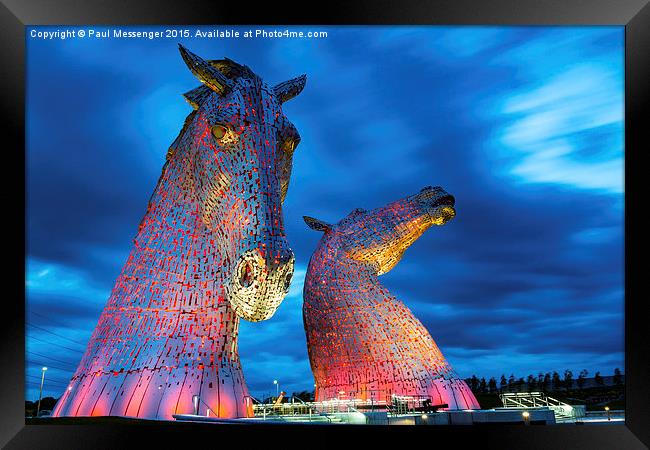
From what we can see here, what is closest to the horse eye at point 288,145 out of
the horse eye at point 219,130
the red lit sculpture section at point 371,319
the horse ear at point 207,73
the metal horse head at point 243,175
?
the metal horse head at point 243,175

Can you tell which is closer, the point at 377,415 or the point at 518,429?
the point at 518,429

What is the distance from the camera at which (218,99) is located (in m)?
7.64

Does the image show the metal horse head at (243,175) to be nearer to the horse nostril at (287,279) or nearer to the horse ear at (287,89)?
the horse nostril at (287,279)

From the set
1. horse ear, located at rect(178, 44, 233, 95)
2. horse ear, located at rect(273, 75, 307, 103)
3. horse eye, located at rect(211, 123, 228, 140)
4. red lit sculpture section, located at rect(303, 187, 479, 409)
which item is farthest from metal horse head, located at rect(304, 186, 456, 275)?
horse eye, located at rect(211, 123, 228, 140)

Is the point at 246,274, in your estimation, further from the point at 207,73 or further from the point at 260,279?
the point at 207,73

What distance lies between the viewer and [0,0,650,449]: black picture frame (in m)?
7.21

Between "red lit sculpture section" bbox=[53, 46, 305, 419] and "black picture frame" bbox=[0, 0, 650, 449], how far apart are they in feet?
2.15

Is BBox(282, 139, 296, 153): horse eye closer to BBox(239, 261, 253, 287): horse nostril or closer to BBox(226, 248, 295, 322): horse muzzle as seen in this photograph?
BBox(226, 248, 295, 322): horse muzzle

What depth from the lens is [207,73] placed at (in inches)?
297

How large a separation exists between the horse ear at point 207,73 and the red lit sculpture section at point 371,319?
670cm
